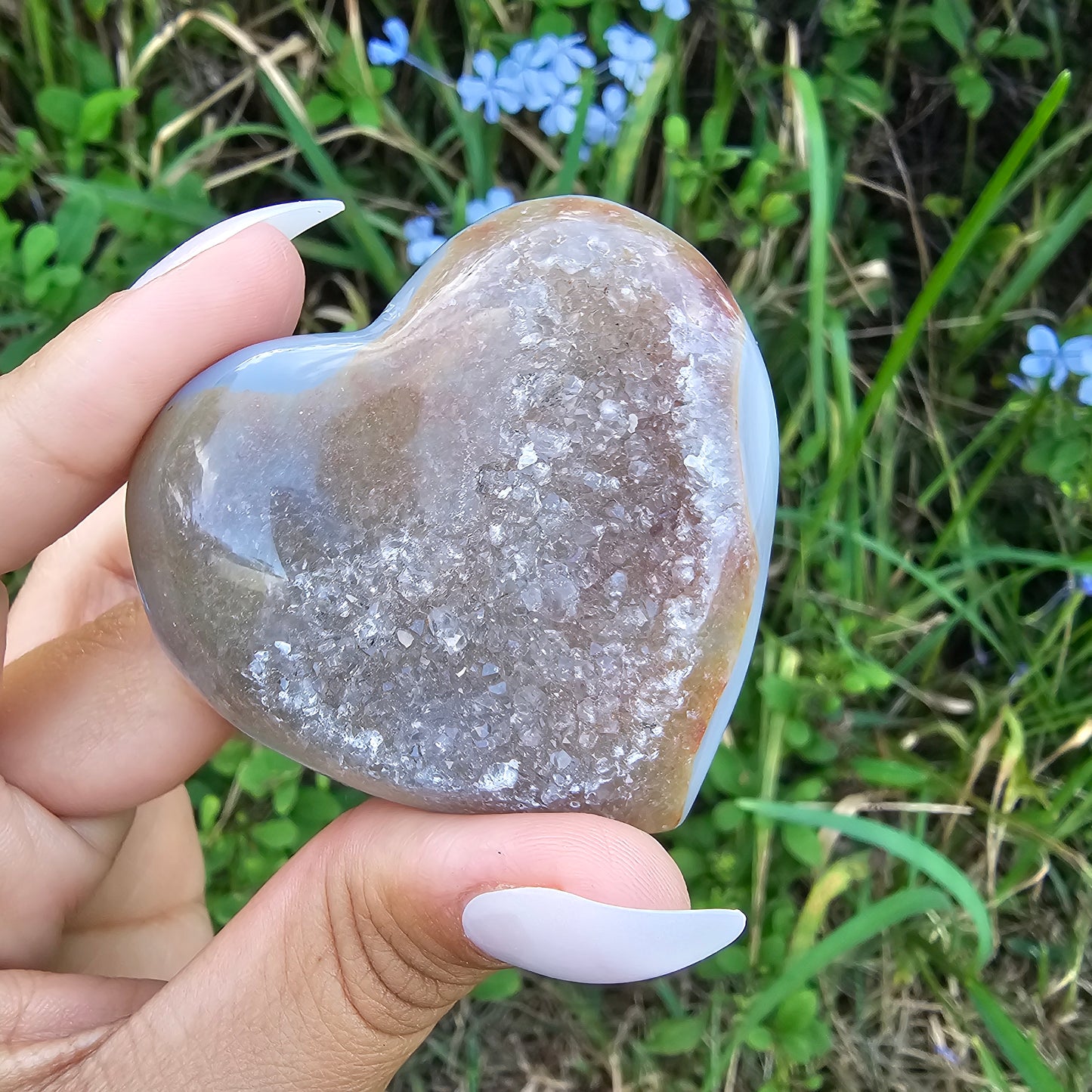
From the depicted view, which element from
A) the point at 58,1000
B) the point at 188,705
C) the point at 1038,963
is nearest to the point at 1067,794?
the point at 1038,963

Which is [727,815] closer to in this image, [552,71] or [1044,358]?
[1044,358]

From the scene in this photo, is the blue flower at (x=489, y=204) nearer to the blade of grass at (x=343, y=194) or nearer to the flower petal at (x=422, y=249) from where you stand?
the flower petal at (x=422, y=249)

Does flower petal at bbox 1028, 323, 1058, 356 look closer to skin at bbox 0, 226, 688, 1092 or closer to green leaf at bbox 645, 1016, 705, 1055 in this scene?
skin at bbox 0, 226, 688, 1092

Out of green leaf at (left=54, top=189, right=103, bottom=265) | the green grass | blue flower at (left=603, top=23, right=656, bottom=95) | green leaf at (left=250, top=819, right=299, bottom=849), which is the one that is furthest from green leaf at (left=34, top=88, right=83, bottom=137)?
green leaf at (left=250, top=819, right=299, bottom=849)

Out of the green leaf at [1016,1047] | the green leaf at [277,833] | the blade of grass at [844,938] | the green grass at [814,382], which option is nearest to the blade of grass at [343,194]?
the green grass at [814,382]

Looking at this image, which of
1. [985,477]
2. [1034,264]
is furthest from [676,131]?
[985,477]

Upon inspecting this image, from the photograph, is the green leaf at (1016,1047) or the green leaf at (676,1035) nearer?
the green leaf at (1016,1047)

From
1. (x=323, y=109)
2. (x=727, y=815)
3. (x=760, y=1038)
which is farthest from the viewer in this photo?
(x=323, y=109)
